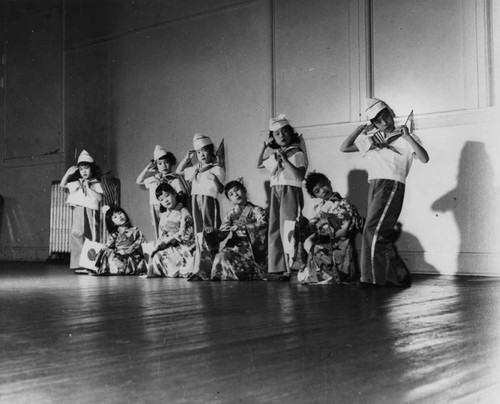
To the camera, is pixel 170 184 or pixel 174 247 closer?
pixel 174 247

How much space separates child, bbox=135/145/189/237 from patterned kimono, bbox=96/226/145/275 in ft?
1.32

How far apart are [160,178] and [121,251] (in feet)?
2.61

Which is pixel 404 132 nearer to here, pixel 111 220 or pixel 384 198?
pixel 384 198

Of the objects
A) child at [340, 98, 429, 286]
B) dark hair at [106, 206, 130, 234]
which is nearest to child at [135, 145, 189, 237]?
dark hair at [106, 206, 130, 234]

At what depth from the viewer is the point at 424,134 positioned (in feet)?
18.0

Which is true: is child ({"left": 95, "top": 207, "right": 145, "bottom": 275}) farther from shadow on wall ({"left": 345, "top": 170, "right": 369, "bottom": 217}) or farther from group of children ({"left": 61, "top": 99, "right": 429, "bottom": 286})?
shadow on wall ({"left": 345, "top": 170, "right": 369, "bottom": 217})

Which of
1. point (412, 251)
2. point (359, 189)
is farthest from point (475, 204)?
point (359, 189)

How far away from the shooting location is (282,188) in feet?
16.7

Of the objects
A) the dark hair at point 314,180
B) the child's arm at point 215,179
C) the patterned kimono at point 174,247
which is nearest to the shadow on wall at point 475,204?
the dark hair at point 314,180

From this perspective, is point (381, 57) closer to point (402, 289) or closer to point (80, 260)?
point (402, 289)

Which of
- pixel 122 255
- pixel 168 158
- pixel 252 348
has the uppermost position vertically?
pixel 168 158

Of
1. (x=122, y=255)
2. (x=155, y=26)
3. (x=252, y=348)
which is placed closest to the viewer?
(x=252, y=348)

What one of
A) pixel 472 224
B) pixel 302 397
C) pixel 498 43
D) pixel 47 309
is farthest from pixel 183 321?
pixel 498 43

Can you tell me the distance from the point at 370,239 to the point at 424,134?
162 cm
